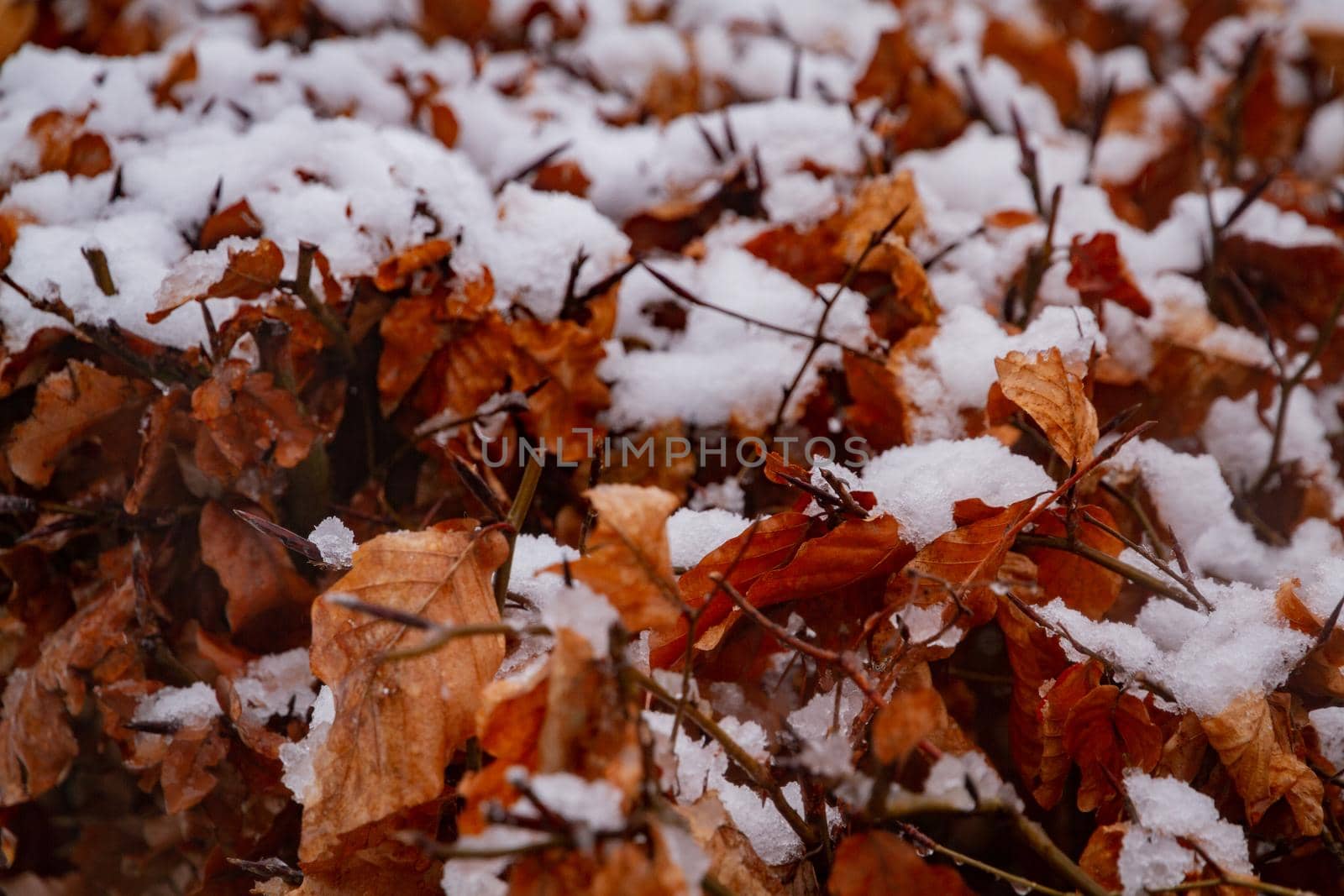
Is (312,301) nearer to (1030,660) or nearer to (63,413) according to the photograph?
(63,413)

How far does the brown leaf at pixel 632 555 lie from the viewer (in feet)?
1.78

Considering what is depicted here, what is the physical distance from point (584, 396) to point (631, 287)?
0.19m

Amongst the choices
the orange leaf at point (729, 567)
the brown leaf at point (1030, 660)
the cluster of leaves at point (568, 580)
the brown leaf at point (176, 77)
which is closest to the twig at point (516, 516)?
the cluster of leaves at point (568, 580)

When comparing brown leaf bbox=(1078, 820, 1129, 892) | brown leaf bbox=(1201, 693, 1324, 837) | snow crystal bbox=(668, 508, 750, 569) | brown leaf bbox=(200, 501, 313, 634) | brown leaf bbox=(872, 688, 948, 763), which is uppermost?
brown leaf bbox=(872, 688, 948, 763)

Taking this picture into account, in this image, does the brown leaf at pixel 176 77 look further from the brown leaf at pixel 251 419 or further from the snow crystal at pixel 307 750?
the snow crystal at pixel 307 750

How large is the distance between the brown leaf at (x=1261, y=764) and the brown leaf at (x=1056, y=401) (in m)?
0.21

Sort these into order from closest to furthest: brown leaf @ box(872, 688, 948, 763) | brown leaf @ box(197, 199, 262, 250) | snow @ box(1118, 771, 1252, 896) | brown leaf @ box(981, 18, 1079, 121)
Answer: brown leaf @ box(872, 688, 948, 763), snow @ box(1118, 771, 1252, 896), brown leaf @ box(197, 199, 262, 250), brown leaf @ box(981, 18, 1079, 121)

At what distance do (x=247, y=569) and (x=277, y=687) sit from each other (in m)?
0.11

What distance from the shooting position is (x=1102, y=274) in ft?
3.17

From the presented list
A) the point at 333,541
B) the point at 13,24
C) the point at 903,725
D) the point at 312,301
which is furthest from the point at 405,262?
the point at 13,24

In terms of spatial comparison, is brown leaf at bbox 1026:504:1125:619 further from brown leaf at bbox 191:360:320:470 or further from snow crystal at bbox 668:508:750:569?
brown leaf at bbox 191:360:320:470

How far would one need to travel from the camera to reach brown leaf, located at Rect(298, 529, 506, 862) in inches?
23.5

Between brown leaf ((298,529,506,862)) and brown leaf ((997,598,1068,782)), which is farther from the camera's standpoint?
brown leaf ((997,598,1068,782))

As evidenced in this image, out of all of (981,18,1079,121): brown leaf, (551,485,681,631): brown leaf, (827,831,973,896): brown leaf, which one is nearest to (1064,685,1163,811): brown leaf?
(827,831,973,896): brown leaf
